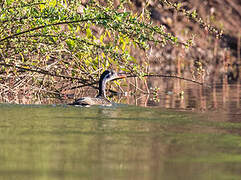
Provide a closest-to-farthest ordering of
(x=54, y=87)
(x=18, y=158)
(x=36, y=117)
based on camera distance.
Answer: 1. (x=18, y=158)
2. (x=36, y=117)
3. (x=54, y=87)

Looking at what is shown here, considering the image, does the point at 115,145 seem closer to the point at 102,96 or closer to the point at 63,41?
the point at 102,96

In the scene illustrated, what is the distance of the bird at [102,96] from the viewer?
1127 cm

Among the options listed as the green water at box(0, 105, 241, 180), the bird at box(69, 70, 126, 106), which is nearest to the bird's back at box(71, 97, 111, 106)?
the bird at box(69, 70, 126, 106)

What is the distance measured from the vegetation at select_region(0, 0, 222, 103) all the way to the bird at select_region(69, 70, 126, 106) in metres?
0.28

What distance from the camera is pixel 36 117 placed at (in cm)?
941

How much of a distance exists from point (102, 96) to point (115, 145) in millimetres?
5416

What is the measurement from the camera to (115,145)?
7.06m

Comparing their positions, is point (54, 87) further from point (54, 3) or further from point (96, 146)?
point (96, 146)

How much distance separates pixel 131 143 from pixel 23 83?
20.5 ft

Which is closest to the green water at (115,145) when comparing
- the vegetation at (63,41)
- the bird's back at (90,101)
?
the bird's back at (90,101)

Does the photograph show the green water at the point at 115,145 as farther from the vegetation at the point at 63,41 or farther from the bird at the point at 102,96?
the vegetation at the point at 63,41

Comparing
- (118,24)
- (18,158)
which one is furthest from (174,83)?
(18,158)

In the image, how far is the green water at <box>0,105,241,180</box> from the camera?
18.6ft

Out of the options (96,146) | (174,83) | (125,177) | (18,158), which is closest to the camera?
(125,177)
